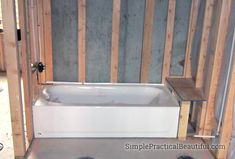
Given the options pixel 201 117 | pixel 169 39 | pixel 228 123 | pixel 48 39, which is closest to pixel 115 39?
pixel 169 39

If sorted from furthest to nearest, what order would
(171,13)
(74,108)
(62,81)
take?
1. (62,81)
2. (171,13)
3. (74,108)

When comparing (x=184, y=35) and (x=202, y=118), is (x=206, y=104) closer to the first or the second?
(x=202, y=118)

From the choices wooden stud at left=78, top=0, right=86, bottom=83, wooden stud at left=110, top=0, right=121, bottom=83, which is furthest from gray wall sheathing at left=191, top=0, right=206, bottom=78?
wooden stud at left=78, top=0, right=86, bottom=83

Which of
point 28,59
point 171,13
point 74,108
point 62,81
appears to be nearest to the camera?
point 28,59

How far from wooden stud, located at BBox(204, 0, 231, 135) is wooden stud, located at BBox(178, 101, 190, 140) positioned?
0.71ft

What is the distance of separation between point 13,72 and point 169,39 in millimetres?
2066

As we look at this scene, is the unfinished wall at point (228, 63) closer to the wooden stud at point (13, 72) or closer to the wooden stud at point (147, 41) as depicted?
the wooden stud at point (147, 41)

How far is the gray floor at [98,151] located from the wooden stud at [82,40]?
99 centimetres

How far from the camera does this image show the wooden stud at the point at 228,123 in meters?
2.55

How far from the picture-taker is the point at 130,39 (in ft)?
11.8

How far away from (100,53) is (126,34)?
0.43 meters

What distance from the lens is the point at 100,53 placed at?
3.64 metres

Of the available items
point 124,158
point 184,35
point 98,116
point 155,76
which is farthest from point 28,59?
point 184,35

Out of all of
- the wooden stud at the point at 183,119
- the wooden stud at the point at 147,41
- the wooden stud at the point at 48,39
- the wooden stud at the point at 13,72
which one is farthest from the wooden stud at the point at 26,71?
the wooden stud at the point at 183,119
